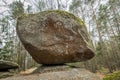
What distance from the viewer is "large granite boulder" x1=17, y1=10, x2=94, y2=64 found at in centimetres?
649

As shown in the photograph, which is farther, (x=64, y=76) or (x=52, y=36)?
(x=52, y=36)

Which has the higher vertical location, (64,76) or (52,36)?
(52,36)

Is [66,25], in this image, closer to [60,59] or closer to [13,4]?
[60,59]

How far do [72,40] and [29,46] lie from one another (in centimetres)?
181

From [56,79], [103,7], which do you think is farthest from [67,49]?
[103,7]

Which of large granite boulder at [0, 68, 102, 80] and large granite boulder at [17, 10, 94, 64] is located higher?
large granite boulder at [17, 10, 94, 64]

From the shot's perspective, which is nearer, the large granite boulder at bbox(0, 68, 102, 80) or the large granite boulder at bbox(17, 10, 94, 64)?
the large granite boulder at bbox(0, 68, 102, 80)

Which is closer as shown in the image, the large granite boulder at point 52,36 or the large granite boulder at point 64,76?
the large granite boulder at point 64,76

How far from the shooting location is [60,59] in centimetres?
670

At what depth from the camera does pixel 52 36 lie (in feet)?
21.6

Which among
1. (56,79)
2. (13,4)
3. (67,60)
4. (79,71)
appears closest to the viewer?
(56,79)

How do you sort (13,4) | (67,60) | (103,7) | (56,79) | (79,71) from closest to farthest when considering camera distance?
(56,79) < (79,71) < (67,60) < (13,4) < (103,7)

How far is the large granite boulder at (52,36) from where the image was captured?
21.3ft

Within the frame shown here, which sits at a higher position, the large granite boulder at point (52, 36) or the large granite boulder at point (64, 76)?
the large granite boulder at point (52, 36)
